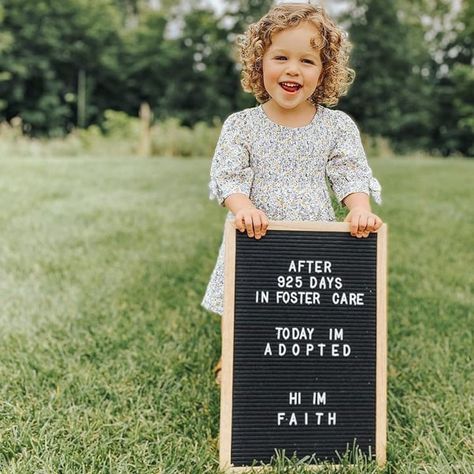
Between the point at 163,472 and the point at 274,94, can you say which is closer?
the point at 163,472

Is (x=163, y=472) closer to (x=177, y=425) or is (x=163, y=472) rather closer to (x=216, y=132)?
(x=177, y=425)

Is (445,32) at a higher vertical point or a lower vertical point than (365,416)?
higher

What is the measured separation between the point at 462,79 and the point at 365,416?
3037cm

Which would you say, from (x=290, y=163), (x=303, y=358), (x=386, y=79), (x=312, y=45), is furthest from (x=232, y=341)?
(x=386, y=79)

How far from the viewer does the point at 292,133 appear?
89.4 inches

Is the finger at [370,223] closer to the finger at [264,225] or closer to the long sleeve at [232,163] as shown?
the finger at [264,225]

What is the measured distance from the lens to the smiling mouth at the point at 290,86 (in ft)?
7.09

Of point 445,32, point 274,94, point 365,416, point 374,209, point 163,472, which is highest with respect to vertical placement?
point 445,32

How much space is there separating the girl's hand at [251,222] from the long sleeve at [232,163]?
0.19 meters

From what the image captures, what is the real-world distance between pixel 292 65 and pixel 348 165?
0.42 metres

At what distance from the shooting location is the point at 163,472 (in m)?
1.99

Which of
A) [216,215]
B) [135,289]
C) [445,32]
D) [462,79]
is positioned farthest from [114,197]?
[445,32]

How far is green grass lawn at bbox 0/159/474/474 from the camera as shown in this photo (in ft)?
6.95

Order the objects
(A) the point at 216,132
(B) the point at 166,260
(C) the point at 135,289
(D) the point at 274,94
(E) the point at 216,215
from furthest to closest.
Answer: (A) the point at 216,132 → (E) the point at 216,215 → (B) the point at 166,260 → (C) the point at 135,289 → (D) the point at 274,94
